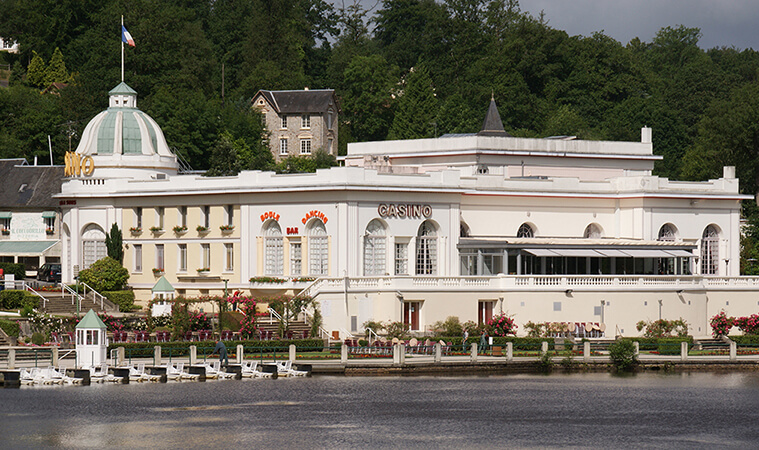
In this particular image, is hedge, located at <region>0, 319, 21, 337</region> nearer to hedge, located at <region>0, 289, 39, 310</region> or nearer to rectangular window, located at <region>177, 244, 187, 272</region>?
hedge, located at <region>0, 289, 39, 310</region>

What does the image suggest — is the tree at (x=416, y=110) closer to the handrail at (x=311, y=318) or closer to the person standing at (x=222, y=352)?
the handrail at (x=311, y=318)

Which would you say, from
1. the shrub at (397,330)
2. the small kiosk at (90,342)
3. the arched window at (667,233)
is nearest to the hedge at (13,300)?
the small kiosk at (90,342)

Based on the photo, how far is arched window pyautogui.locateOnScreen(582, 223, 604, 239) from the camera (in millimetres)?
84938

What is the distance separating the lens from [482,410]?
52.9 metres

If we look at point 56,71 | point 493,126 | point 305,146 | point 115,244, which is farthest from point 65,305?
point 56,71

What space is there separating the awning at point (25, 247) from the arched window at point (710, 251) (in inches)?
1560

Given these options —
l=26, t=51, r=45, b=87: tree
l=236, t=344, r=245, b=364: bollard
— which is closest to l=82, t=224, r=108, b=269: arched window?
l=236, t=344, r=245, b=364: bollard

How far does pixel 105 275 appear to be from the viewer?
78938 mm

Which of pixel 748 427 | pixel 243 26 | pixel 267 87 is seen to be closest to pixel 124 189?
pixel 748 427

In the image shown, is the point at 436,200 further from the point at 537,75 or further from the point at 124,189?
the point at 537,75

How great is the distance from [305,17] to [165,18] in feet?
131

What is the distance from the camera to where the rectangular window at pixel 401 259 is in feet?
252

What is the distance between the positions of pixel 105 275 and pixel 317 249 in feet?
38.8

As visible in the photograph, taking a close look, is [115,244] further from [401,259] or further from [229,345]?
[229,345]
